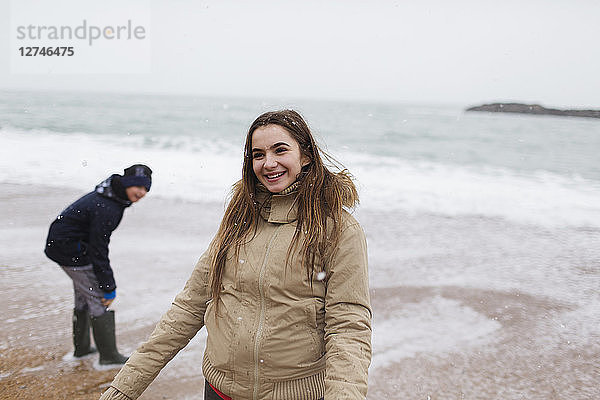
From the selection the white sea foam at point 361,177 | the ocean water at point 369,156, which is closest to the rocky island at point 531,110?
the ocean water at point 369,156

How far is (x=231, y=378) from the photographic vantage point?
5.71 ft

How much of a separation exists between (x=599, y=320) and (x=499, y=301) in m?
0.91

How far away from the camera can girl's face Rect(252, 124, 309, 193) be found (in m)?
1.79

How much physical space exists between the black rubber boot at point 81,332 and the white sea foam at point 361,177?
692 centimetres

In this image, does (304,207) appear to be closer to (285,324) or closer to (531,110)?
(285,324)

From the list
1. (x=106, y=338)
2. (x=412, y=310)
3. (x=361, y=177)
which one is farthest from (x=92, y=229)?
(x=361, y=177)

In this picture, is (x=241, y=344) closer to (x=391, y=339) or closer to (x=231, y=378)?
(x=231, y=378)

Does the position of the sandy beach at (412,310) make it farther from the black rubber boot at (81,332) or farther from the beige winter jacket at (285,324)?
the beige winter jacket at (285,324)

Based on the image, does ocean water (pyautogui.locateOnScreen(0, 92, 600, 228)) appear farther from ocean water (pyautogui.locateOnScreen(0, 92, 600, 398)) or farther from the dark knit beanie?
the dark knit beanie

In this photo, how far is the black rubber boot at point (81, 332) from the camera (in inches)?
159

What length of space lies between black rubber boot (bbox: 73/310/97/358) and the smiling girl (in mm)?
2428

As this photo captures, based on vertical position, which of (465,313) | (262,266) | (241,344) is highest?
(262,266)

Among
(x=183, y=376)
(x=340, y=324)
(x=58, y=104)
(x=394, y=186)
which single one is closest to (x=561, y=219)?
(x=394, y=186)

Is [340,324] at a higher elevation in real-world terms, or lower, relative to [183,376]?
higher
